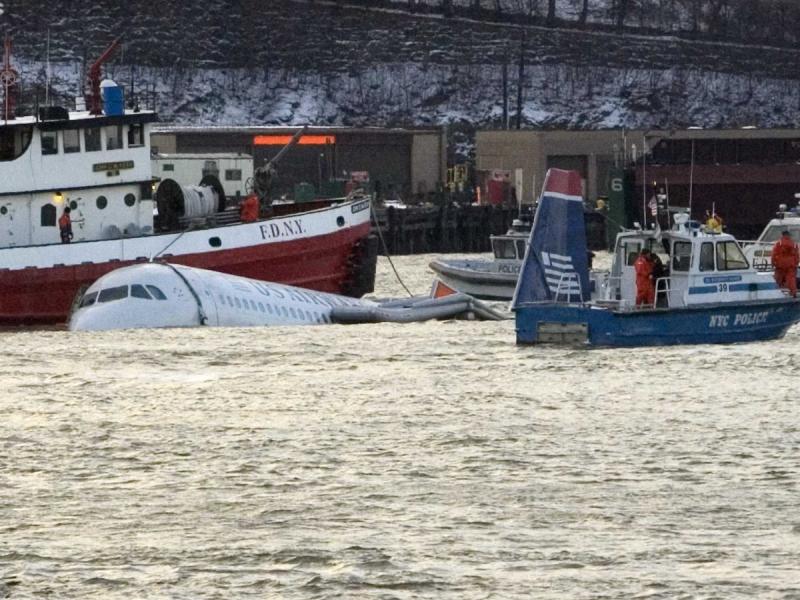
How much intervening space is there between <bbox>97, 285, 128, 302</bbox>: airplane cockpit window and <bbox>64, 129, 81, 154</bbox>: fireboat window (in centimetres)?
777

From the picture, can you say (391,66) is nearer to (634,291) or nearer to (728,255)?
(634,291)

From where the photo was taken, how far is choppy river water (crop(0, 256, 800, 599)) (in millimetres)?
15234

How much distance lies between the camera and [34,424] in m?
24.0

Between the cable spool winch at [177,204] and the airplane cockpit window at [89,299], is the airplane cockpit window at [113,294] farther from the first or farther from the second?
the cable spool winch at [177,204]

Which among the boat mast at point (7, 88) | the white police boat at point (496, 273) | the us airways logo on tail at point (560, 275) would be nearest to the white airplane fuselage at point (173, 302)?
the boat mast at point (7, 88)

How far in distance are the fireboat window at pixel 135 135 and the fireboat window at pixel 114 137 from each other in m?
0.29

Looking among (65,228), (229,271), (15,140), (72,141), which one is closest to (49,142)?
(72,141)

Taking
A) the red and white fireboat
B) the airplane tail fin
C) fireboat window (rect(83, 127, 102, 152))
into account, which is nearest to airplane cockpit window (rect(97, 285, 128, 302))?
Answer: the red and white fireboat

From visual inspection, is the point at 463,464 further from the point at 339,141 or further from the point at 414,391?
the point at 339,141

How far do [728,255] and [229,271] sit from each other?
15.8m

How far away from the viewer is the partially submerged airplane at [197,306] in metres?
37.7

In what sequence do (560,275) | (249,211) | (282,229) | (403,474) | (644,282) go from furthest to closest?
1. (249,211)
2. (282,229)
3. (560,275)
4. (644,282)
5. (403,474)

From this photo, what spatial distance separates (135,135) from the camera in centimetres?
4647

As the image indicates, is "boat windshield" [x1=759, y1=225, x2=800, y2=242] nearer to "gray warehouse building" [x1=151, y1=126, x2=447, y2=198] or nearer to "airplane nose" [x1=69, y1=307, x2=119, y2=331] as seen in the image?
"airplane nose" [x1=69, y1=307, x2=119, y2=331]
